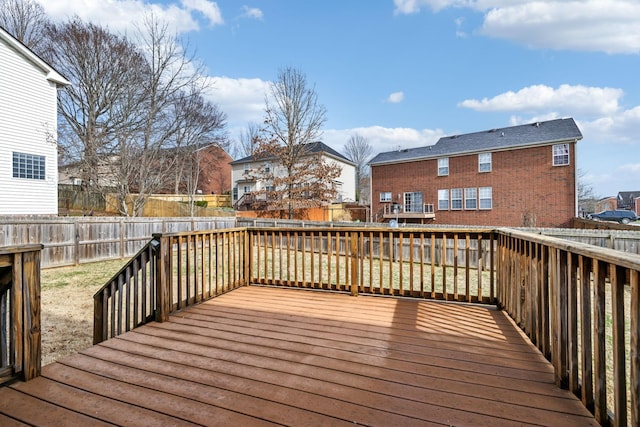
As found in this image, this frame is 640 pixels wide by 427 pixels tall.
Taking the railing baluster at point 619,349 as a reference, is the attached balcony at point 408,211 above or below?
above

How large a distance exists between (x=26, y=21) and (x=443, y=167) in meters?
26.1

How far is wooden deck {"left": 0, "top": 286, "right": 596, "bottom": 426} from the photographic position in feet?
6.04

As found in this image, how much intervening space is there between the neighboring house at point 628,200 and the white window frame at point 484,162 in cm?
4293

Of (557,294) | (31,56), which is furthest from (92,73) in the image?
(557,294)

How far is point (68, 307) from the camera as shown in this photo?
598cm

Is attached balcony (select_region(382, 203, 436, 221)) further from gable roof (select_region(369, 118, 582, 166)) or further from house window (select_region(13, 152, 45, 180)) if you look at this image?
house window (select_region(13, 152, 45, 180))

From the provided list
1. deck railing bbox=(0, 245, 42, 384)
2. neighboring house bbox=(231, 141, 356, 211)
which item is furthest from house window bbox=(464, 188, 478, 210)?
deck railing bbox=(0, 245, 42, 384)

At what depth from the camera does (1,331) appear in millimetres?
2111

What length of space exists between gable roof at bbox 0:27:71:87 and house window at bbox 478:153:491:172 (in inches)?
841

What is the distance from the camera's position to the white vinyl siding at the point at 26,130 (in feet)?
40.8

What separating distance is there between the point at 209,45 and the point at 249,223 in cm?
841

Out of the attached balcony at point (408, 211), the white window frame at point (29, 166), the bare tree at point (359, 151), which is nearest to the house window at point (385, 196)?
the attached balcony at point (408, 211)

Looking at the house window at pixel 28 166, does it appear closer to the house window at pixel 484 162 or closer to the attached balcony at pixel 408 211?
the attached balcony at pixel 408 211

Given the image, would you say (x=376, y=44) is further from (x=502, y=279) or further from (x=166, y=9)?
(x=502, y=279)
